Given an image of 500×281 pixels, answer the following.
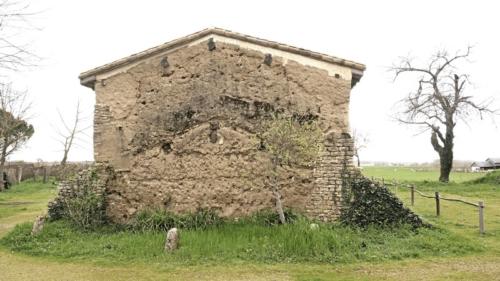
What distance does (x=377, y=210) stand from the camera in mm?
10352

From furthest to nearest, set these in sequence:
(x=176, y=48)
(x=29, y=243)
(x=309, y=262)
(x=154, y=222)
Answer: (x=176, y=48) → (x=154, y=222) → (x=29, y=243) → (x=309, y=262)

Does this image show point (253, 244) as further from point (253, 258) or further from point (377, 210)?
point (377, 210)

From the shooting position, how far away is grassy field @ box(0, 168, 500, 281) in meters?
7.66

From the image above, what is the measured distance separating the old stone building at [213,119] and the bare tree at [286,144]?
49cm

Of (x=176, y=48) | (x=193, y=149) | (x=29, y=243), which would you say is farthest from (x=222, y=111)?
(x=29, y=243)

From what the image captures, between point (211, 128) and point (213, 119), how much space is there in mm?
233

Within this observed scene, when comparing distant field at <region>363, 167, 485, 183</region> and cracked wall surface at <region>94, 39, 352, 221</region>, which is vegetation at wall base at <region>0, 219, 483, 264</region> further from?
distant field at <region>363, 167, 485, 183</region>

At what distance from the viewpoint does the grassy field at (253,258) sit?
7.66 m

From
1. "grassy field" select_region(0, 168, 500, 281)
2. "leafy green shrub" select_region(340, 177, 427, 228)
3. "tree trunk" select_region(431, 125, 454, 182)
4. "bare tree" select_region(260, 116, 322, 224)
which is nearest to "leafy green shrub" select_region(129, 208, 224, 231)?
"grassy field" select_region(0, 168, 500, 281)

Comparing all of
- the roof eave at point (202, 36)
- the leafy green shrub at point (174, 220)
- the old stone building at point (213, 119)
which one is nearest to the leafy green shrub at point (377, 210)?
the old stone building at point (213, 119)

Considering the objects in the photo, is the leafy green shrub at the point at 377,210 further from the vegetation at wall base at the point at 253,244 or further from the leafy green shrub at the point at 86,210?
the leafy green shrub at the point at 86,210

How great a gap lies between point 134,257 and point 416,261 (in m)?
5.42

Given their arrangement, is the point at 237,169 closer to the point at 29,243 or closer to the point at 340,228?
the point at 340,228

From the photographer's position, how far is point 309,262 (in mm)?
8281
